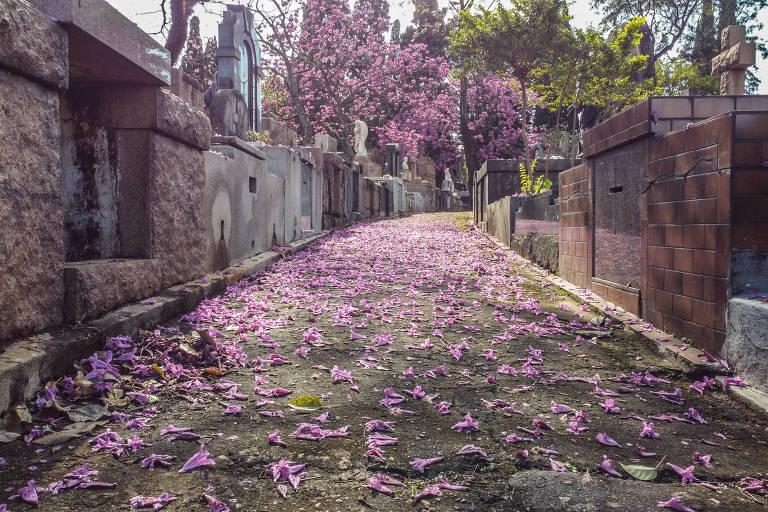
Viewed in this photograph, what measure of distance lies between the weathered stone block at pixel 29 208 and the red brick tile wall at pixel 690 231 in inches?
118

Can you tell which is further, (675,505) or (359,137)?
(359,137)

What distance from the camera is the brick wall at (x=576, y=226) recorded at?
15.1 feet

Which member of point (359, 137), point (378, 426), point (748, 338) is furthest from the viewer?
point (359, 137)

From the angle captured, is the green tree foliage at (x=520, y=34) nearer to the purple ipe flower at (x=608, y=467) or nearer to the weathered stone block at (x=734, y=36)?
the weathered stone block at (x=734, y=36)

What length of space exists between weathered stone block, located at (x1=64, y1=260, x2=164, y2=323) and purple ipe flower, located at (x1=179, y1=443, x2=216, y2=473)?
47.6 inches

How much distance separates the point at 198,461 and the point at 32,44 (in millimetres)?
1768

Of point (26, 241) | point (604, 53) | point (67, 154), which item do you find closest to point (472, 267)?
→ point (67, 154)

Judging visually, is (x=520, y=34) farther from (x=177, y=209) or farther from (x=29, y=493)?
(x=29, y=493)

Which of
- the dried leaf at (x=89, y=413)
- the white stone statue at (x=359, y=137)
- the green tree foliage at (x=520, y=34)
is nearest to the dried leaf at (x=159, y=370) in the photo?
the dried leaf at (x=89, y=413)

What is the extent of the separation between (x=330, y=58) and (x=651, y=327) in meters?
22.6

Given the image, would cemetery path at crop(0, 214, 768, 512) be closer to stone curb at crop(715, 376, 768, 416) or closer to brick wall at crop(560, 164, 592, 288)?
stone curb at crop(715, 376, 768, 416)

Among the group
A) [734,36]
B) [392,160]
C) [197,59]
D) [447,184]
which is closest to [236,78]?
[734,36]

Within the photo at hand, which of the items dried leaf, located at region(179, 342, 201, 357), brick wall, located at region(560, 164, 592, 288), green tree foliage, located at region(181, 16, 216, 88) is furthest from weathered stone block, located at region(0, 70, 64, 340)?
green tree foliage, located at region(181, 16, 216, 88)

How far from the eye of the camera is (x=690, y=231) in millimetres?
2830
